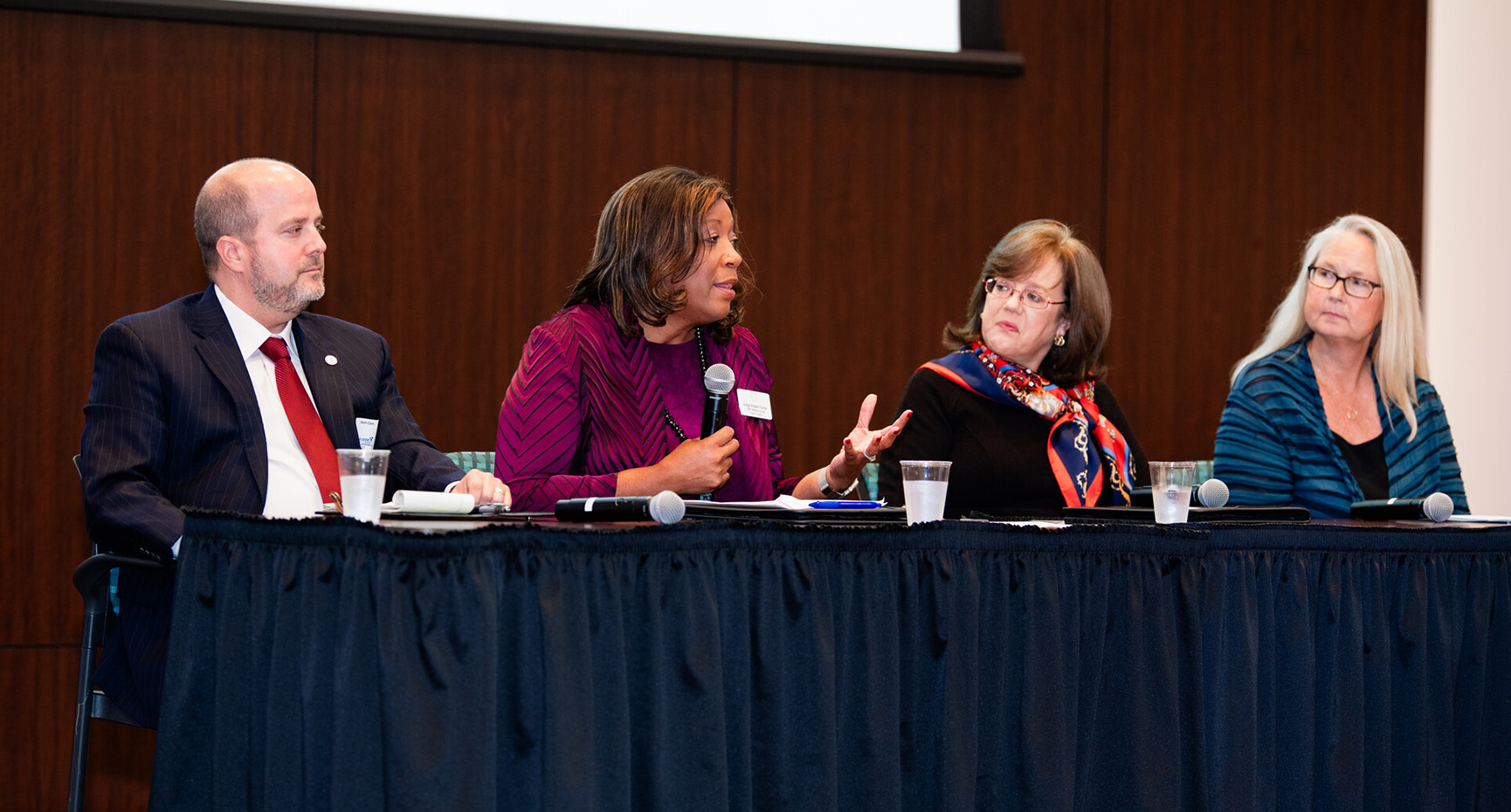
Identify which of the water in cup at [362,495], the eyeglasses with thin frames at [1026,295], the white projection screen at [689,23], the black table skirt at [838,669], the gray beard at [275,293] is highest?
the white projection screen at [689,23]

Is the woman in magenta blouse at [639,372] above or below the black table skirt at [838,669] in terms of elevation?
above

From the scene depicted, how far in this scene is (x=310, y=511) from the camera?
7.45 feet

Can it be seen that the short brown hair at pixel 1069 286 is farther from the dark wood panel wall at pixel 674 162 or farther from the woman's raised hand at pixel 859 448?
the dark wood panel wall at pixel 674 162

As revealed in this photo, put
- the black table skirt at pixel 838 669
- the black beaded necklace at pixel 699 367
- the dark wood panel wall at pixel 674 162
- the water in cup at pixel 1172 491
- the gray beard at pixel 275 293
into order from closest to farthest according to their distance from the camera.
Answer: the black table skirt at pixel 838 669
the water in cup at pixel 1172 491
the gray beard at pixel 275 293
the black beaded necklace at pixel 699 367
the dark wood panel wall at pixel 674 162

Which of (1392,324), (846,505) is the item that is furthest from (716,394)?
(1392,324)

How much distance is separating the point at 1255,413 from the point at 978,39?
1.55m

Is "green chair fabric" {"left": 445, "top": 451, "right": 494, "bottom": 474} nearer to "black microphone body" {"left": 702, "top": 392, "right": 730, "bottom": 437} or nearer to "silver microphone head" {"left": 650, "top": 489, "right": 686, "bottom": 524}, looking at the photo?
"black microphone body" {"left": 702, "top": 392, "right": 730, "bottom": 437}

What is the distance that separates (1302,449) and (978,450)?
0.77 metres

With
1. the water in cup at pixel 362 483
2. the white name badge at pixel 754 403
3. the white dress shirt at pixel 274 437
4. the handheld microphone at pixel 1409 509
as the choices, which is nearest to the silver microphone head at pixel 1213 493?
the handheld microphone at pixel 1409 509

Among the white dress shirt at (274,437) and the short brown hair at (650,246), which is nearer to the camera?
the white dress shirt at (274,437)

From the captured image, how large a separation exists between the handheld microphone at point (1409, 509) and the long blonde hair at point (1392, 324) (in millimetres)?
704

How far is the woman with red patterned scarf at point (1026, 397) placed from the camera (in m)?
2.66

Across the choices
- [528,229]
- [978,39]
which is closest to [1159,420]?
[978,39]

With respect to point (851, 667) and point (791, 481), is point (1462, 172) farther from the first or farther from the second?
point (851, 667)
